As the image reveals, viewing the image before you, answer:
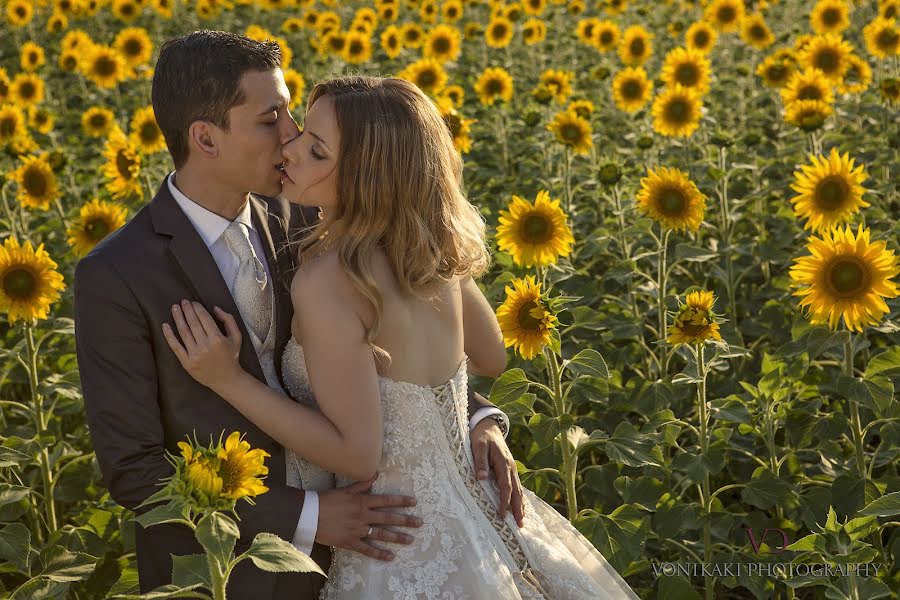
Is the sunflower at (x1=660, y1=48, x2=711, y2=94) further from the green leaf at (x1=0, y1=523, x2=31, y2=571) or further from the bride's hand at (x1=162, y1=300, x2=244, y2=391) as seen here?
the green leaf at (x1=0, y1=523, x2=31, y2=571)

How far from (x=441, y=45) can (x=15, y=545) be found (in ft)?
19.5

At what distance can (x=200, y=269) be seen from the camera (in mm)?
2396

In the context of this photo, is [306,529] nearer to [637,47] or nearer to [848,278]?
[848,278]

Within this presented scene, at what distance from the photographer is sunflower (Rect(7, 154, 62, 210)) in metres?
4.73

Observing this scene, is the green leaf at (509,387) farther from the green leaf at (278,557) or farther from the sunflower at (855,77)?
the sunflower at (855,77)

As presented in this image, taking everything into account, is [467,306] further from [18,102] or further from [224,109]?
[18,102]

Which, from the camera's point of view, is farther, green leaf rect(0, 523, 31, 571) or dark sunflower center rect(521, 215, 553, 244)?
dark sunflower center rect(521, 215, 553, 244)

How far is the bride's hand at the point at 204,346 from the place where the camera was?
7.27ft

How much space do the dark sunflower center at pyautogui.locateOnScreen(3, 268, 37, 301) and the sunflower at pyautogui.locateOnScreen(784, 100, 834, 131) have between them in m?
3.31

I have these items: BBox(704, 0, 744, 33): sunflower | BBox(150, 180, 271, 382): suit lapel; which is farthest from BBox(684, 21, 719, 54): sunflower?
BBox(150, 180, 271, 382): suit lapel

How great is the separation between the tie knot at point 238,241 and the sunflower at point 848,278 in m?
1.46

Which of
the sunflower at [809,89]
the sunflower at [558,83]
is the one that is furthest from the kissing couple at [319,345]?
the sunflower at [558,83]

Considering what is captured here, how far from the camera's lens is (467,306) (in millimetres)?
2742

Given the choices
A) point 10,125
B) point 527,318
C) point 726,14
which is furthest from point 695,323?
point 726,14
